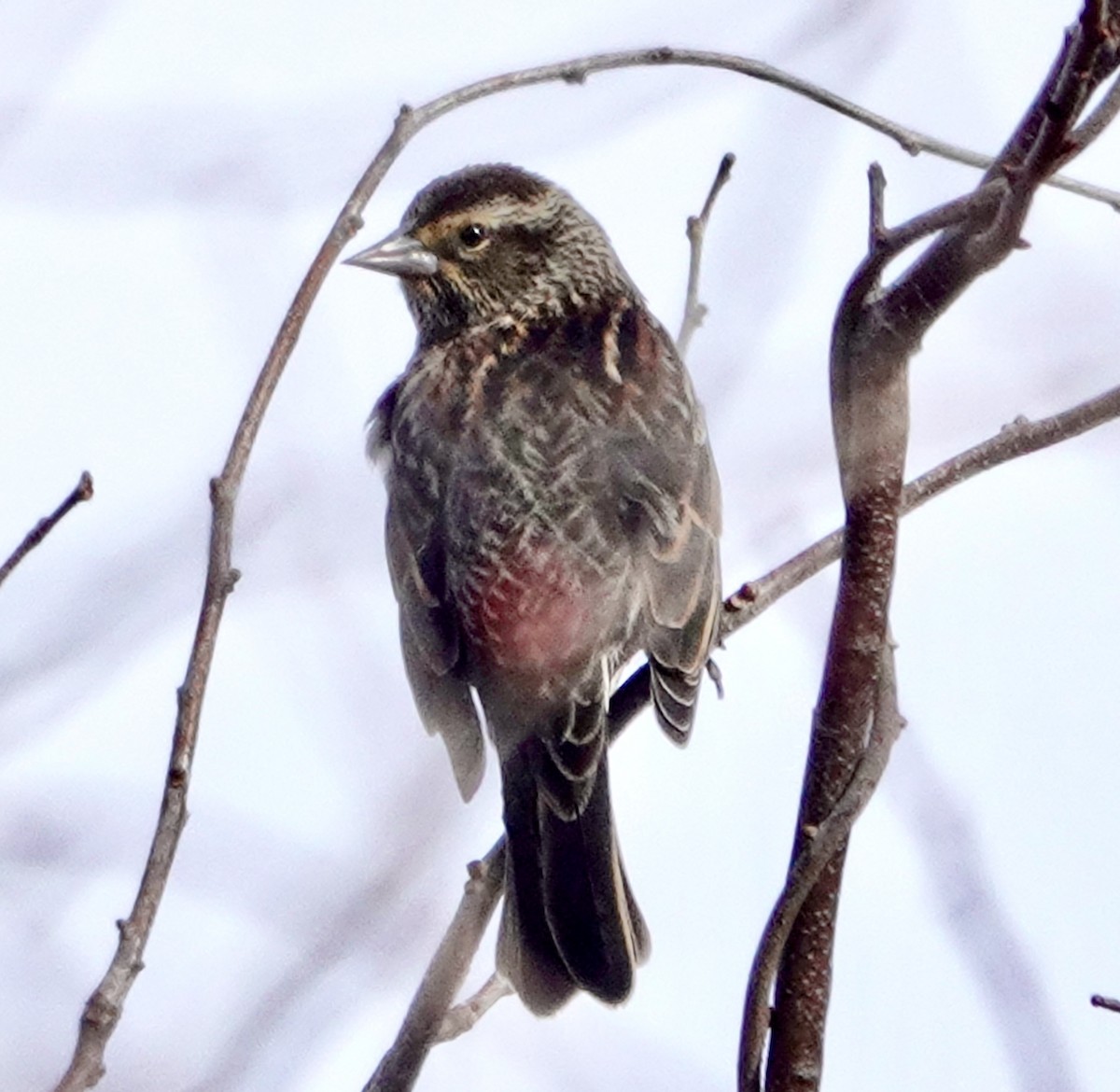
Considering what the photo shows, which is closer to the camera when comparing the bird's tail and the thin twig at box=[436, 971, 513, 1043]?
the thin twig at box=[436, 971, 513, 1043]

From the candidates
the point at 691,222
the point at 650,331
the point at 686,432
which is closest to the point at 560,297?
the point at 650,331

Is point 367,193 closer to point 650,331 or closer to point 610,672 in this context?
point 610,672

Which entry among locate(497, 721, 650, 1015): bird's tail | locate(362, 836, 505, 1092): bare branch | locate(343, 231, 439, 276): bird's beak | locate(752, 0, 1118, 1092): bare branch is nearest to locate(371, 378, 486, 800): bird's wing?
locate(497, 721, 650, 1015): bird's tail

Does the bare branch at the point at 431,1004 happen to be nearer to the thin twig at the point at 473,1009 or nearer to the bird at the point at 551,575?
the thin twig at the point at 473,1009

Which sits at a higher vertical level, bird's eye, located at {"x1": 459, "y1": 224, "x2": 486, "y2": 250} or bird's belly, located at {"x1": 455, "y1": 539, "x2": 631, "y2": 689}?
bird's eye, located at {"x1": 459, "y1": 224, "x2": 486, "y2": 250}

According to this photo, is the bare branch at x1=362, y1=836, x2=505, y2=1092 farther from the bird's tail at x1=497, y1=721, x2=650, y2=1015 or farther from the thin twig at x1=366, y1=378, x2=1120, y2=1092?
the bird's tail at x1=497, y1=721, x2=650, y2=1015

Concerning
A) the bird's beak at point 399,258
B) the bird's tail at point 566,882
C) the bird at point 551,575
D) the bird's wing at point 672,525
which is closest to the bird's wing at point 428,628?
the bird at point 551,575
